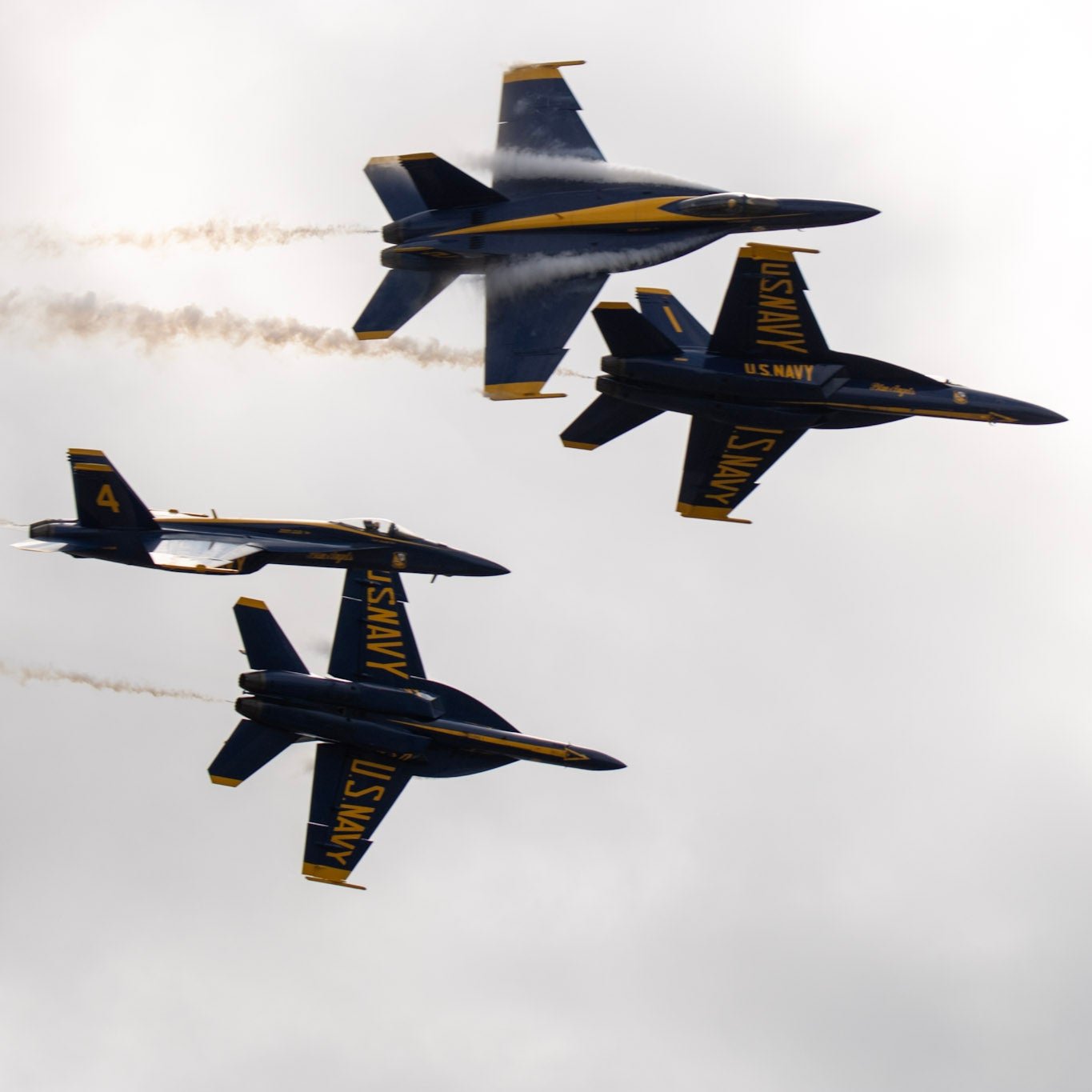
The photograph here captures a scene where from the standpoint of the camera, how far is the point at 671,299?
56.6m

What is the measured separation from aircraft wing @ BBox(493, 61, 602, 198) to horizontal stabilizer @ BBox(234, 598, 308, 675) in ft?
39.1

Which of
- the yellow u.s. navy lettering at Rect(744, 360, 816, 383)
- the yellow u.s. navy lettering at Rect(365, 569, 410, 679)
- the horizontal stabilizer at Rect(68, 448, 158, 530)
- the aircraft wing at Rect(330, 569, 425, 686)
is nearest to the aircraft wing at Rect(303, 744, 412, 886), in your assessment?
the aircraft wing at Rect(330, 569, 425, 686)

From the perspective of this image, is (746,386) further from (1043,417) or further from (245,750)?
(245,750)

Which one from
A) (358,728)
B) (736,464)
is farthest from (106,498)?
(736,464)

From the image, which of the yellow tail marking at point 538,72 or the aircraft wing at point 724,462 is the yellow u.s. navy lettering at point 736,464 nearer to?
the aircraft wing at point 724,462

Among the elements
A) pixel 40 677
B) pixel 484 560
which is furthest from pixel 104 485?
pixel 484 560

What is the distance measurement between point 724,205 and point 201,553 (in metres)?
15.6

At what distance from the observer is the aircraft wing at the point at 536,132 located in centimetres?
5853

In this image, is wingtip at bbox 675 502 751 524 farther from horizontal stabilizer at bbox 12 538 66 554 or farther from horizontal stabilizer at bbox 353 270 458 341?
horizontal stabilizer at bbox 12 538 66 554

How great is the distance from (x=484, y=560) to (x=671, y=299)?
9.08 metres

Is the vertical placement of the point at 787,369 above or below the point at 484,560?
above

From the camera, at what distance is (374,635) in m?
58.0

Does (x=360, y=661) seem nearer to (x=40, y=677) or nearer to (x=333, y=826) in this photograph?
(x=333, y=826)

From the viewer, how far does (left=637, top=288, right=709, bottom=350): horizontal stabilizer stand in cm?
5581
